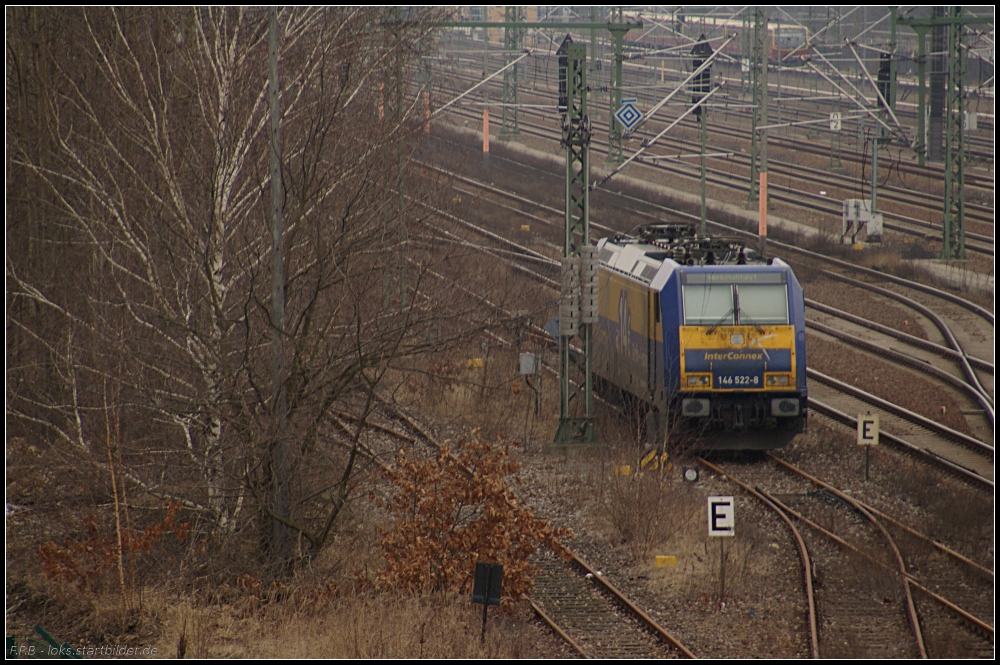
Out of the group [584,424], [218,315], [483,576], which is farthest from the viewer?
[584,424]

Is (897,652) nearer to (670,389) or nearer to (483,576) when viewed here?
(483,576)

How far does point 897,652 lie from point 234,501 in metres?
6.92

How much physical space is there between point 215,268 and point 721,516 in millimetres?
6043

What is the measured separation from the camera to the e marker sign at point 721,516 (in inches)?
499

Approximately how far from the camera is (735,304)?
56.4ft

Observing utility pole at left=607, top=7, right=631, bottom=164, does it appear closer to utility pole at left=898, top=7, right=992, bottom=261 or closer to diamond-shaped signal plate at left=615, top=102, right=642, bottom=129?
diamond-shaped signal plate at left=615, top=102, right=642, bottom=129

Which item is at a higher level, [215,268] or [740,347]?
[215,268]

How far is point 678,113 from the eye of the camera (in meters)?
57.3

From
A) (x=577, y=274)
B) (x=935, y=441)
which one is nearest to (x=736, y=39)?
(x=935, y=441)

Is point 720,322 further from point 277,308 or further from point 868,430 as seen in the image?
point 277,308

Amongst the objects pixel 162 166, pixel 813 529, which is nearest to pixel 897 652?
pixel 813 529

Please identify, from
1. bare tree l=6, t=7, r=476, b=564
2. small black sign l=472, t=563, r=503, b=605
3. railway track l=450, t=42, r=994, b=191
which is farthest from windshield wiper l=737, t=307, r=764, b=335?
railway track l=450, t=42, r=994, b=191

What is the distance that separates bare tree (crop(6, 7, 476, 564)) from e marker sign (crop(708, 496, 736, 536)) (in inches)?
144

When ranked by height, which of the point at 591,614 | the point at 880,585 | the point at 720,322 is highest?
the point at 720,322
